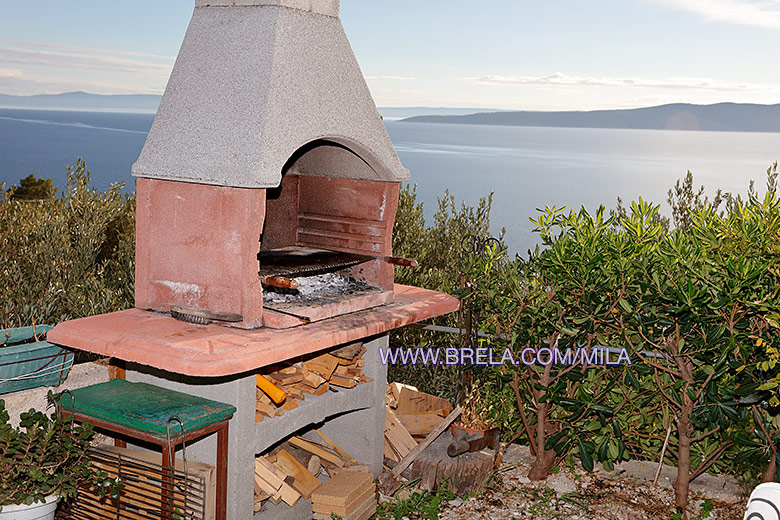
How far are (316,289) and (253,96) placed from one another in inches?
51.2

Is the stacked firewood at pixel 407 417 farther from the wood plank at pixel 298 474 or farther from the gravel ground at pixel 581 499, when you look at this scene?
the wood plank at pixel 298 474

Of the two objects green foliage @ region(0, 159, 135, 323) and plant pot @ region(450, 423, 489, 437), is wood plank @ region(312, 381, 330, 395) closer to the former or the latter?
plant pot @ region(450, 423, 489, 437)

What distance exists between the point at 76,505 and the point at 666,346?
3.87 m

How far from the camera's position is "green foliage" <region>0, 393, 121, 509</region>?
11.8ft

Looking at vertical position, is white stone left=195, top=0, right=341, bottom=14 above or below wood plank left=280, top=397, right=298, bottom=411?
above

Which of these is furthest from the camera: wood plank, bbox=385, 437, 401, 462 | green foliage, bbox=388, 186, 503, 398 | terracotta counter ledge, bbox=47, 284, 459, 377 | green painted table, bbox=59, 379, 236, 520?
green foliage, bbox=388, 186, 503, 398

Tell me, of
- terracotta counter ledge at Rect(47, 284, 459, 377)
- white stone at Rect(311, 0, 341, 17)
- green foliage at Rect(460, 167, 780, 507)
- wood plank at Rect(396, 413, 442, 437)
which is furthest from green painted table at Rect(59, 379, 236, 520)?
white stone at Rect(311, 0, 341, 17)

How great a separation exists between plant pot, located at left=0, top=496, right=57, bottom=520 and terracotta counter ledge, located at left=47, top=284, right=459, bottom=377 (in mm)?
804

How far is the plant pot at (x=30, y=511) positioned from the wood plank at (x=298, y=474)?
4.49 ft

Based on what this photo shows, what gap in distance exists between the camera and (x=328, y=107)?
433 cm

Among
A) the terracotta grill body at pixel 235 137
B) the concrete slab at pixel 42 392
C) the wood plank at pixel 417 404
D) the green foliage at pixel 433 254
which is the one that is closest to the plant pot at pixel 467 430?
the wood plank at pixel 417 404

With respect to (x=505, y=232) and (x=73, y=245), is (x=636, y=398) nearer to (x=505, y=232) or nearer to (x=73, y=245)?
(x=505, y=232)

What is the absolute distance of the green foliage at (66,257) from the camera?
7.71 metres

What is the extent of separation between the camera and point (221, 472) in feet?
12.9
